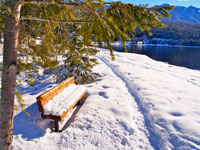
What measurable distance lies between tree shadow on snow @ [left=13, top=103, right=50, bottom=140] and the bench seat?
18.4 inches

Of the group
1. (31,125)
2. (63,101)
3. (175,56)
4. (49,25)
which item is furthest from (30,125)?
(175,56)

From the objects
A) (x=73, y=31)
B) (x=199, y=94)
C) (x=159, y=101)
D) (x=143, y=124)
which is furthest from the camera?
(x=73, y=31)

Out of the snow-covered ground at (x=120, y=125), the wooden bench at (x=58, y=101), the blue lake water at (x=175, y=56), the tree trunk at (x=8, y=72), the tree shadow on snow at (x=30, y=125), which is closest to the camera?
the tree trunk at (x=8, y=72)

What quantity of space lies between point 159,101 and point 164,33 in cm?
14414

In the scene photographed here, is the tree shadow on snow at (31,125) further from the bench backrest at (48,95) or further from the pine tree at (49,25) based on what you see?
the pine tree at (49,25)

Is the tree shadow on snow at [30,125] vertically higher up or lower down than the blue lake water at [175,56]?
lower down

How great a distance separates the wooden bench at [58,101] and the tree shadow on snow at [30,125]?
0.36 metres

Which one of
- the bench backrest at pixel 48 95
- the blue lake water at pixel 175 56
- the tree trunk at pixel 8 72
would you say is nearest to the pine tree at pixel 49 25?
the tree trunk at pixel 8 72

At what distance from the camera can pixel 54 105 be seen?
13.0ft

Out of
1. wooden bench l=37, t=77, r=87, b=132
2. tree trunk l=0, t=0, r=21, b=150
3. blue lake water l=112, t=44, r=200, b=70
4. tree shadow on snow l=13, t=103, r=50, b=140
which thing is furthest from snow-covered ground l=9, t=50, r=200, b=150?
blue lake water l=112, t=44, r=200, b=70

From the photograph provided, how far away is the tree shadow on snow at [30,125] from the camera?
141 inches

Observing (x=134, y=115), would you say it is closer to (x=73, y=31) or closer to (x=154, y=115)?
(x=154, y=115)

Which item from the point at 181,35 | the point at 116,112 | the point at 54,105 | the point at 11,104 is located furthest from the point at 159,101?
the point at 181,35

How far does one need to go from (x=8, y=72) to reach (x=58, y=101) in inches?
83.1
